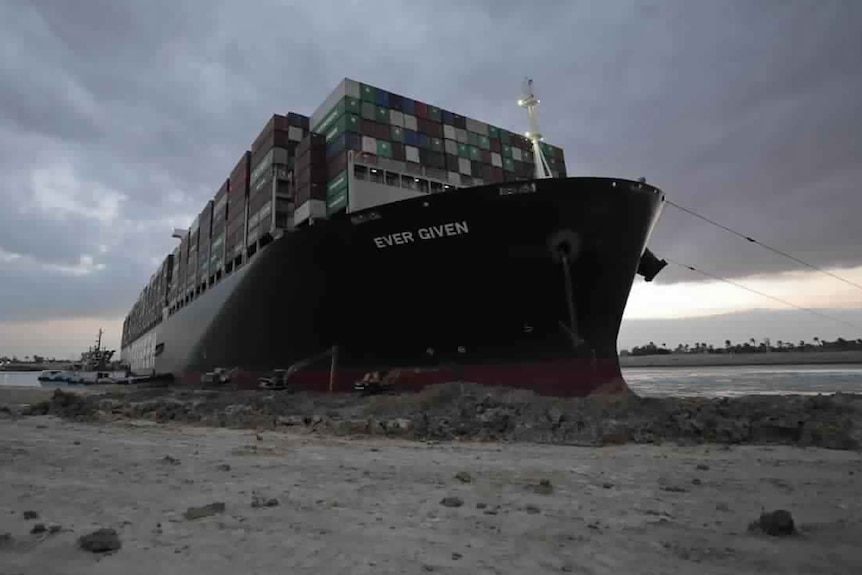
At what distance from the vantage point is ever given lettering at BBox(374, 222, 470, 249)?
16062mm

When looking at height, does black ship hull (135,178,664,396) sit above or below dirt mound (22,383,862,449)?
above

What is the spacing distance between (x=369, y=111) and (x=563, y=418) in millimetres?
18435

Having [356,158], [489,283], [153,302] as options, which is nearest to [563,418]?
[489,283]

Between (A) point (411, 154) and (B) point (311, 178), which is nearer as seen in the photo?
(B) point (311, 178)

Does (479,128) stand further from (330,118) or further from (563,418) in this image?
(563,418)

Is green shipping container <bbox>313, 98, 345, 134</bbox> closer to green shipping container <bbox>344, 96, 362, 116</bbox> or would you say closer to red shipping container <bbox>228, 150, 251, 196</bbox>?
green shipping container <bbox>344, 96, 362, 116</bbox>

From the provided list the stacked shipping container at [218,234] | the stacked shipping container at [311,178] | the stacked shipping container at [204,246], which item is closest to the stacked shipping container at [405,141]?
the stacked shipping container at [311,178]

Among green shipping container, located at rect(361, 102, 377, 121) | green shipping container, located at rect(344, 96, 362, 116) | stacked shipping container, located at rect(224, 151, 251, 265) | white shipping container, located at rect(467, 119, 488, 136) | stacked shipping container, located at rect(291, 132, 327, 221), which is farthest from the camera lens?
stacked shipping container, located at rect(224, 151, 251, 265)

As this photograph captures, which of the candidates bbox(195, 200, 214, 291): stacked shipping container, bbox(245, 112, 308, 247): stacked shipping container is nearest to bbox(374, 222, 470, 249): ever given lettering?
bbox(245, 112, 308, 247): stacked shipping container

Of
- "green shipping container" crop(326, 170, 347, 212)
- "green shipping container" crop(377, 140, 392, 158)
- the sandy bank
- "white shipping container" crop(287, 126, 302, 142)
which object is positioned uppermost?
"white shipping container" crop(287, 126, 302, 142)

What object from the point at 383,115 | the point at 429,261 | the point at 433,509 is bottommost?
the point at 433,509

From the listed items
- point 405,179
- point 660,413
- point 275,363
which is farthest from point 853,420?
point 275,363

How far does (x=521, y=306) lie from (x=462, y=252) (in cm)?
277

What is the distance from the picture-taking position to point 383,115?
2405 centimetres
